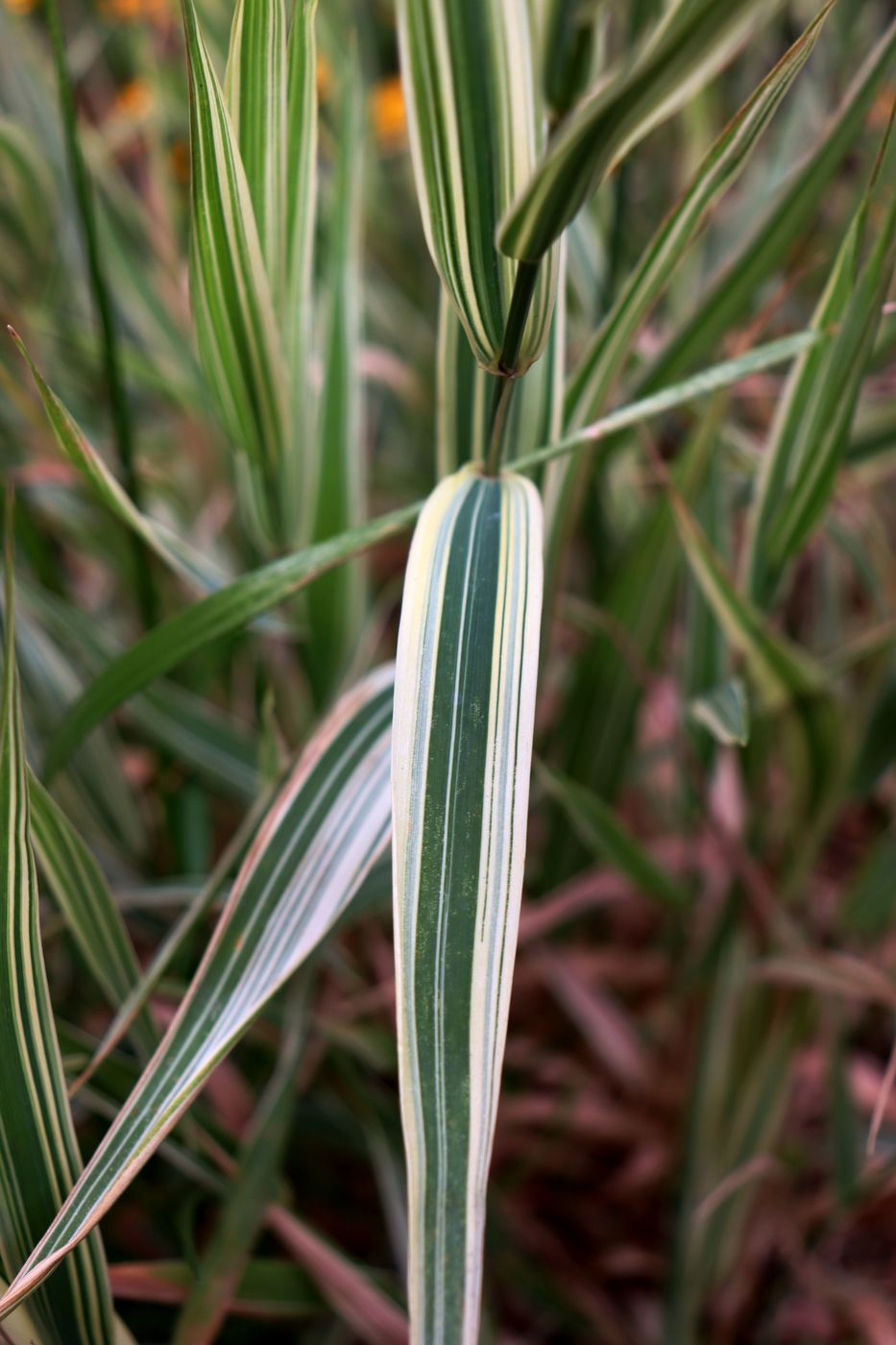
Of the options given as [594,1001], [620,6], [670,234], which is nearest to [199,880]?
[594,1001]

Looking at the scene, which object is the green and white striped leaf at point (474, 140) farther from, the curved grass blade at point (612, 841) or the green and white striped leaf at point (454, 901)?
the curved grass blade at point (612, 841)

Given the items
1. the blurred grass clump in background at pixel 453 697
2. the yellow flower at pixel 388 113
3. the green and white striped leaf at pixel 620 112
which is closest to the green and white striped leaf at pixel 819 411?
the blurred grass clump in background at pixel 453 697

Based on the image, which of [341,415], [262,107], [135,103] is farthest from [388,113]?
[262,107]

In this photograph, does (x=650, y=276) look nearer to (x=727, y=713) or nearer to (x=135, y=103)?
(x=727, y=713)

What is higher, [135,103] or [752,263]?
[135,103]

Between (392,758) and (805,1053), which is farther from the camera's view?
(805,1053)

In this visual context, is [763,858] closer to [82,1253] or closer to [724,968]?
[724,968]
